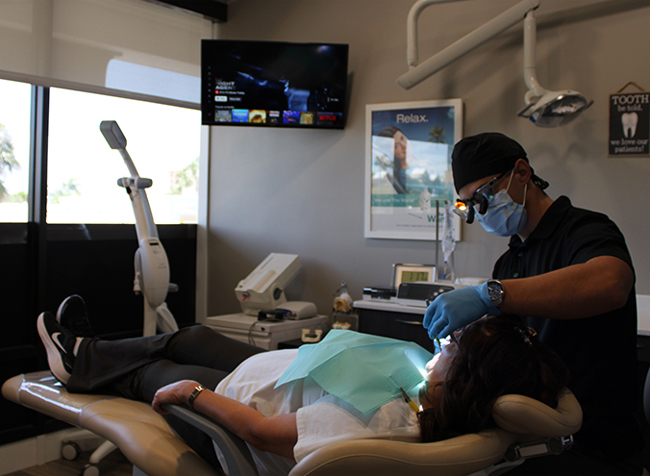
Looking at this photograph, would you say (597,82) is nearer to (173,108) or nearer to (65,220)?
(173,108)

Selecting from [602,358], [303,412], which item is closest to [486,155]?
[602,358]

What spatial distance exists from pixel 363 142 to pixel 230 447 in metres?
2.22

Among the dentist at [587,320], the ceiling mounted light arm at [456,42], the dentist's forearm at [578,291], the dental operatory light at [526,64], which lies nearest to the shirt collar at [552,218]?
the dentist at [587,320]

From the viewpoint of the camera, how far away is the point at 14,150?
276 centimetres

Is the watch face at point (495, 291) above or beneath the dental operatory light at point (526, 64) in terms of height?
beneath

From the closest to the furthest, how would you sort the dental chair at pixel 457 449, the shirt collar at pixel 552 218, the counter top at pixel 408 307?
the dental chair at pixel 457 449 → the shirt collar at pixel 552 218 → the counter top at pixel 408 307

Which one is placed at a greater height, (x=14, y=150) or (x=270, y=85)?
(x=270, y=85)

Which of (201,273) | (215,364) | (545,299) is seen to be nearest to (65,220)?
(201,273)

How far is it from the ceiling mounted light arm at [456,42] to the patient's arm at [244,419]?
193 centimetres

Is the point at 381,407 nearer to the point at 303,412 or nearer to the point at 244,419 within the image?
the point at 303,412

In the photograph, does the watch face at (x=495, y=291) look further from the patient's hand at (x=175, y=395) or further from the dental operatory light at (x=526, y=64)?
the dental operatory light at (x=526, y=64)

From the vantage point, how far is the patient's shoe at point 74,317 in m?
2.28

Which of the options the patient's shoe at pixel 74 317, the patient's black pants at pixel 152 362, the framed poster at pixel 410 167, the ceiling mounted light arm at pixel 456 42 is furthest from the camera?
the framed poster at pixel 410 167

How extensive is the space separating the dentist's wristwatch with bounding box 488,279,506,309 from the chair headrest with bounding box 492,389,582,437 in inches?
8.7
